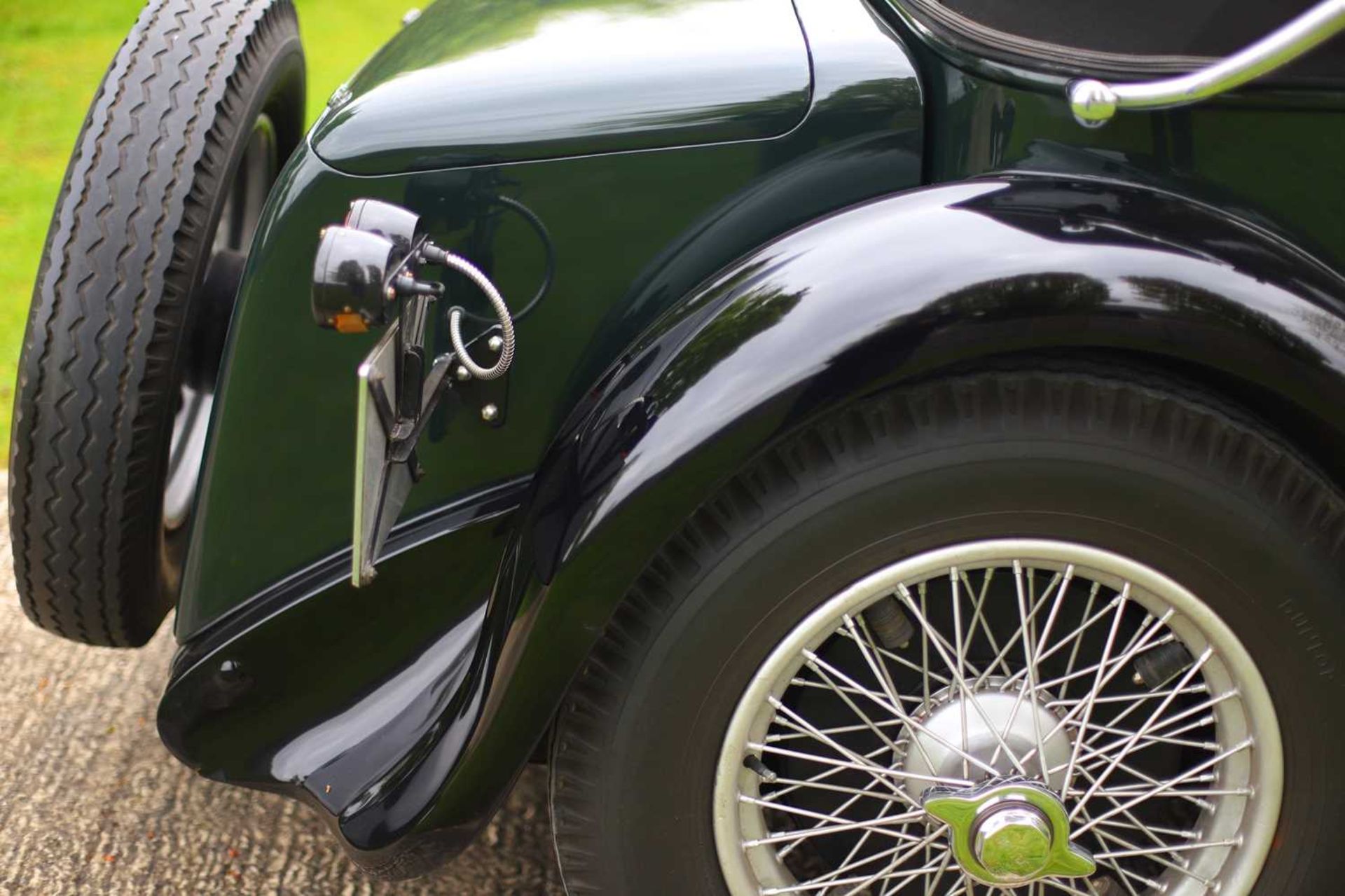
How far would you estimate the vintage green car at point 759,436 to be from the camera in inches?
56.5

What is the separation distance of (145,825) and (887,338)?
5.26ft

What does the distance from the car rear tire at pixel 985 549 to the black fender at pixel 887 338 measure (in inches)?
2.2

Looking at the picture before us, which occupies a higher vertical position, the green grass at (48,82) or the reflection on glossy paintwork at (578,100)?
the reflection on glossy paintwork at (578,100)

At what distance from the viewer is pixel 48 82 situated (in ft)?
19.3

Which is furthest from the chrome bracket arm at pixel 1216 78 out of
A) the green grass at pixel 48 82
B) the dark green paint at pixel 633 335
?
the green grass at pixel 48 82

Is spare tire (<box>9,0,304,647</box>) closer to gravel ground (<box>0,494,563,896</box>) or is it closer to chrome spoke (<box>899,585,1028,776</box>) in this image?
gravel ground (<box>0,494,563,896</box>)

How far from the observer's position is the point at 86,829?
2.12 meters

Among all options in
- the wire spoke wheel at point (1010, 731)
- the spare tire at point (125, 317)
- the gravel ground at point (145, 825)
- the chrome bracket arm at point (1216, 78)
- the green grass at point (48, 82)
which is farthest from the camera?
the green grass at point (48, 82)

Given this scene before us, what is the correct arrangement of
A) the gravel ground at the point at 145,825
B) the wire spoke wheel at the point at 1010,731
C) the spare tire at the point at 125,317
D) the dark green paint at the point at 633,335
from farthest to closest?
the gravel ground at the point at 145,825 < the spare tire at the point at 125,317 < the wire spoke wheel at the point at 1010,731 < the dark green paint at the point at 633,335

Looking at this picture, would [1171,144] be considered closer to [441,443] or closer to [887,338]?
[887,338]

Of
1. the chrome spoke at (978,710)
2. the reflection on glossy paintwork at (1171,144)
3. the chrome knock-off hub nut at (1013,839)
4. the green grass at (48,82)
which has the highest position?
the reflection on glossy paintwork at (1171,144)

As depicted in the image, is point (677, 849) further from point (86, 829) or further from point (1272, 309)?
point (86, 829)

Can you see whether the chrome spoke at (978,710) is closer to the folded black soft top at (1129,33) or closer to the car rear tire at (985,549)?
the car rear tire at (985,549)

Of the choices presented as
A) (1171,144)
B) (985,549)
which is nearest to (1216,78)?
(1171,144)
